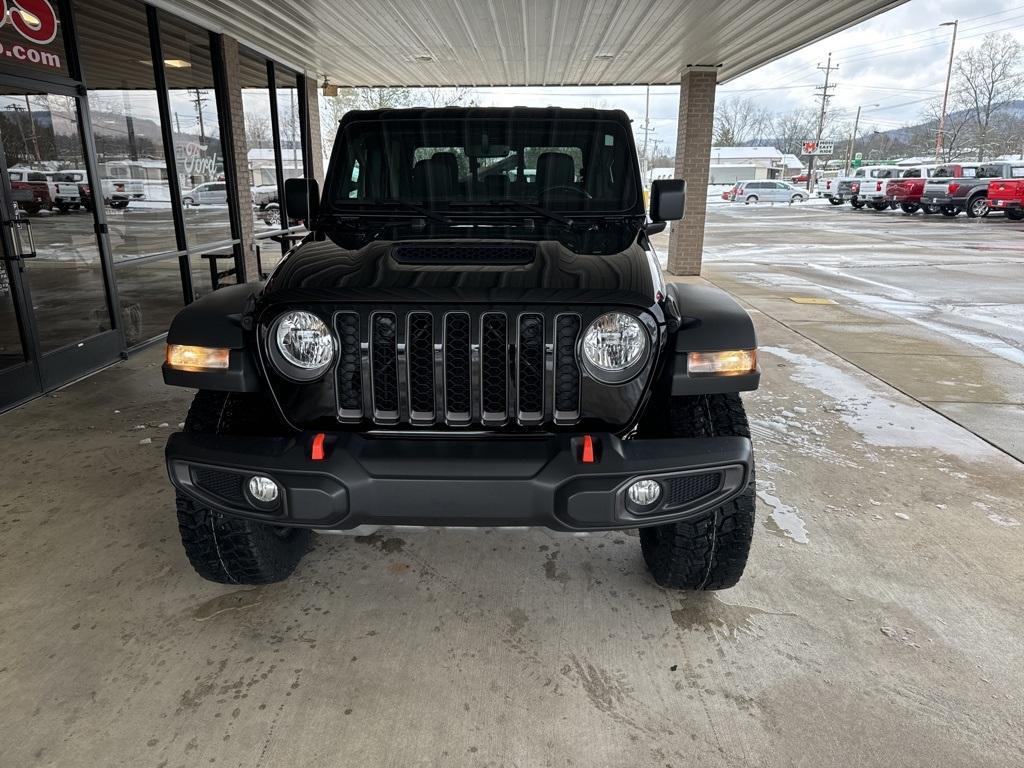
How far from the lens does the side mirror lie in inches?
125

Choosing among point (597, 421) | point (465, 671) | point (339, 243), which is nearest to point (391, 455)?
point (597, 421)

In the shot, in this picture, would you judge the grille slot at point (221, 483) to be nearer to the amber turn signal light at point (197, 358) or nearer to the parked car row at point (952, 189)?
the amber turn signal light at point (197, 358)

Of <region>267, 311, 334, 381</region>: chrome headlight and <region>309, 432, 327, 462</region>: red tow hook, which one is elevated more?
<region>267, 311, 334, 381</region>: chrome headlight

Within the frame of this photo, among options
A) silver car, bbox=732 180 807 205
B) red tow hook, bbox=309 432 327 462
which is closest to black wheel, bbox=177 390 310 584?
red tow hook, bbox=309 432 327 462

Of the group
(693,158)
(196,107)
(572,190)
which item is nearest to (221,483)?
(572,190)

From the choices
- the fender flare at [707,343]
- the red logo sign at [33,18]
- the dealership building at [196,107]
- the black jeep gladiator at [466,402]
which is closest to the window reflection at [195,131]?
the dealership building at [196,107]

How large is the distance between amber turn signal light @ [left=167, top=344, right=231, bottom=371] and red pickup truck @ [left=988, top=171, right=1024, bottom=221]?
88.1ft

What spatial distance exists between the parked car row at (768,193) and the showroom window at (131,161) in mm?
34726

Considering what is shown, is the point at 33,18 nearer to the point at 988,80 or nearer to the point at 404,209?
the point at 404,209

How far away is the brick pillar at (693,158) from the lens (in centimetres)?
1027

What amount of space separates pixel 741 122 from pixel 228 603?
3535 inches

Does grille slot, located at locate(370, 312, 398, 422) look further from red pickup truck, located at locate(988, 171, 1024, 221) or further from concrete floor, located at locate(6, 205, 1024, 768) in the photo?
red pickup truck, located at locate(988, 171, 1024, 221)

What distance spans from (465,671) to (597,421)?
93 centimetres

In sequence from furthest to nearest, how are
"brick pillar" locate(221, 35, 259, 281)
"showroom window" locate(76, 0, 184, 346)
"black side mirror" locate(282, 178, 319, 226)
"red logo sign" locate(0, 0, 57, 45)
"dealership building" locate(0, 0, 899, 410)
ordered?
"brick pillar" locate(221, 35, 259, 281)
"showroom window" locate(76, 0, 184, 346)
"dealership building" locate(0, 0, 899, 410)
"red logo sign" locate(0, 0, 57, 45)
"black side mirror" locate(282, 178, 319, 226)
